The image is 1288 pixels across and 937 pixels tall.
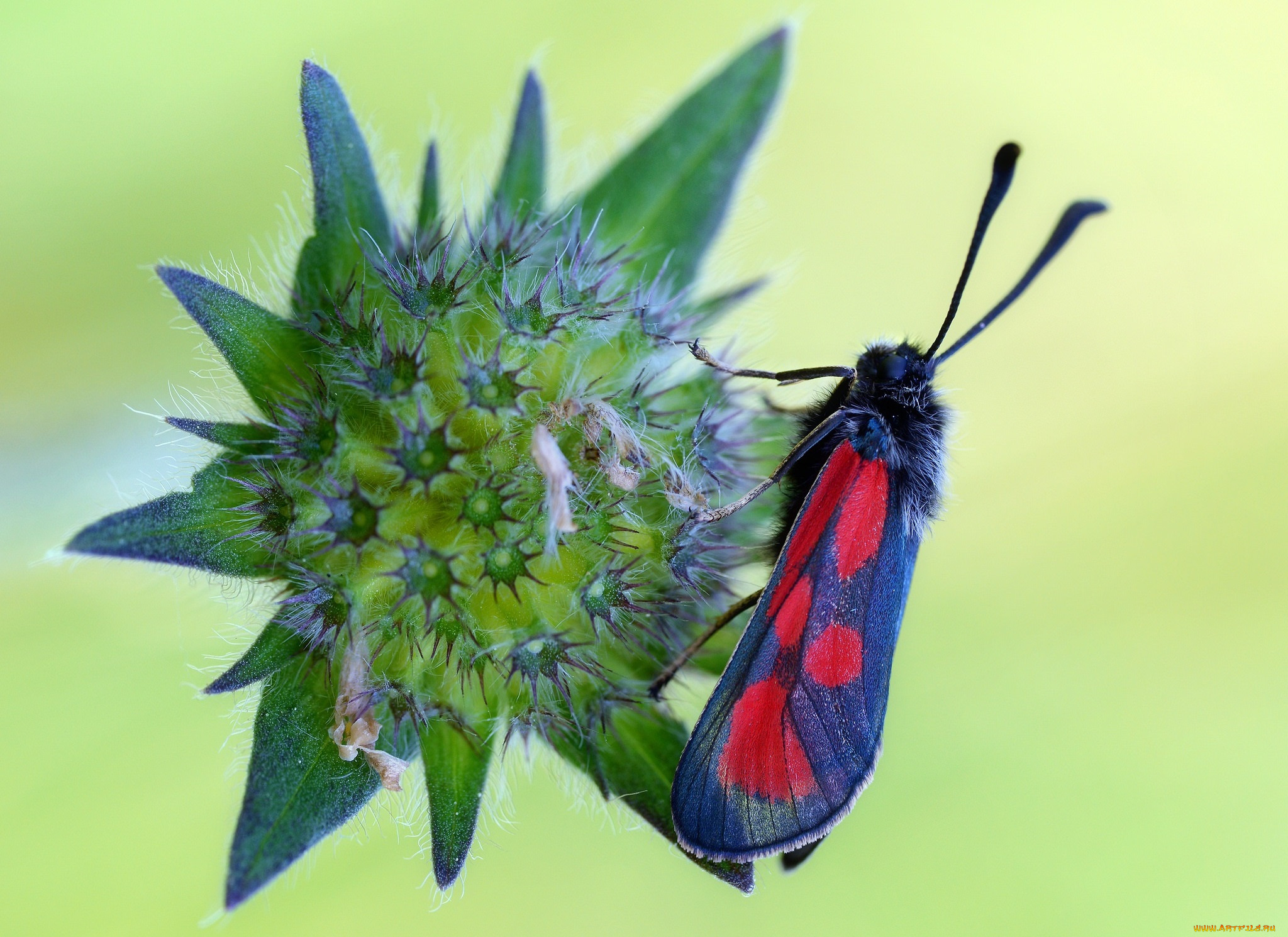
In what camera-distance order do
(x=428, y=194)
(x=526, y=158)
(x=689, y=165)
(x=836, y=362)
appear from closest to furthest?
(x=428, y=194), (x=526, y=158), (x=689, y=165), (x=836, y=362)

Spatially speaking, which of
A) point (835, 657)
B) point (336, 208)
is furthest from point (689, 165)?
point (835, 657)

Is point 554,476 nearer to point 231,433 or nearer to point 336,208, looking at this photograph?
point 231,433

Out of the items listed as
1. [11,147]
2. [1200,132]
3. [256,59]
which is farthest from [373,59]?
[1200,132]

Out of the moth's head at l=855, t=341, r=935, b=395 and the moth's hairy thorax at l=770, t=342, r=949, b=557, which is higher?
the moth's head at l=855, t=341, r=935, b=395

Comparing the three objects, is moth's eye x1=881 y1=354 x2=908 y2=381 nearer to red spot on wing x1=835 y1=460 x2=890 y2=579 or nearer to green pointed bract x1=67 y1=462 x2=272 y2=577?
red spot on wing x1=835 y1=460 x2=890 y2=579

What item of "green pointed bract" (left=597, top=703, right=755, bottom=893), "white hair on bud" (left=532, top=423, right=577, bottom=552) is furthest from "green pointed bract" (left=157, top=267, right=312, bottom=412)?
"green pointed bract" (left=597, top=703, right=755, bottom=893)

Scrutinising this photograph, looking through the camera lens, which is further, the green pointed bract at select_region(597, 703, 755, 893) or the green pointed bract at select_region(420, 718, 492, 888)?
the green pointed bract at select_region(597, 703, 755, 893)

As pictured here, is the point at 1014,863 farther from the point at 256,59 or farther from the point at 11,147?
the point at 11,147
